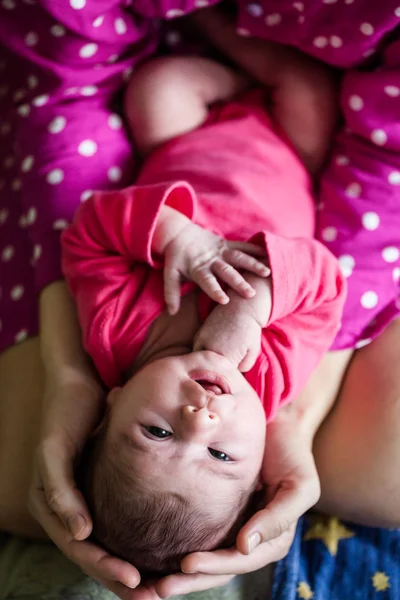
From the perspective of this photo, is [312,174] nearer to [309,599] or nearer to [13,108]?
[13,108]

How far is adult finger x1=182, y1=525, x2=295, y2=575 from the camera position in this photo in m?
0.75

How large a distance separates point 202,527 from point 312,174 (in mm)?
598

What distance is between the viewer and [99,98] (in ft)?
3.71

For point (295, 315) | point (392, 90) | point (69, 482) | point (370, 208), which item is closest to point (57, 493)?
point (69, 482)

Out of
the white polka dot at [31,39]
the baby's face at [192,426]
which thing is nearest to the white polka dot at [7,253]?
the white polka dot at [31,39]

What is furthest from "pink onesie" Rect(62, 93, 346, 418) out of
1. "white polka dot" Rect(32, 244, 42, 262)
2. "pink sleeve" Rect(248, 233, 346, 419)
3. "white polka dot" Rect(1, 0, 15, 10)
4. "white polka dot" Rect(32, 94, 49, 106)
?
"white polka dot" Rect(1, 0, 15, 10)

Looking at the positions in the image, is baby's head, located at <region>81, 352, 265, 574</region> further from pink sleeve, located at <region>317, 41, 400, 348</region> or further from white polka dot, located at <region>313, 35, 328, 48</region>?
white polka dot, located at <region>313, 35, 328, 48</region>

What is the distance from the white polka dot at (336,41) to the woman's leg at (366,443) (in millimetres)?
399

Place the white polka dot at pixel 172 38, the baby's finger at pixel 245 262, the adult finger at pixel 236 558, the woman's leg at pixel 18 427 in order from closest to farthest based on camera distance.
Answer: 1. the adult finger at pixel 236 558
2. the baby's finger at pixel 245 262
3. the woman's leg at pixel 18 427
4. the white polka dot at pixel 172 38

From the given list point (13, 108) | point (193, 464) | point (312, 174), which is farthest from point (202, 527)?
point (13, 108)

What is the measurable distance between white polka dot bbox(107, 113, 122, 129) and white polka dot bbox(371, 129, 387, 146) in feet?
1.29

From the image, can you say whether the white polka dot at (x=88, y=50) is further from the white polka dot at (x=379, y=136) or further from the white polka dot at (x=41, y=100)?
the white polka dot at (x=379, y=136)

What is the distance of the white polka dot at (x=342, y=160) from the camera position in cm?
106

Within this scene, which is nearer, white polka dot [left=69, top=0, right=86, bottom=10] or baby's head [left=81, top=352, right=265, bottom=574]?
baby's head [left=81, top=352, right=265, bottom=574]
